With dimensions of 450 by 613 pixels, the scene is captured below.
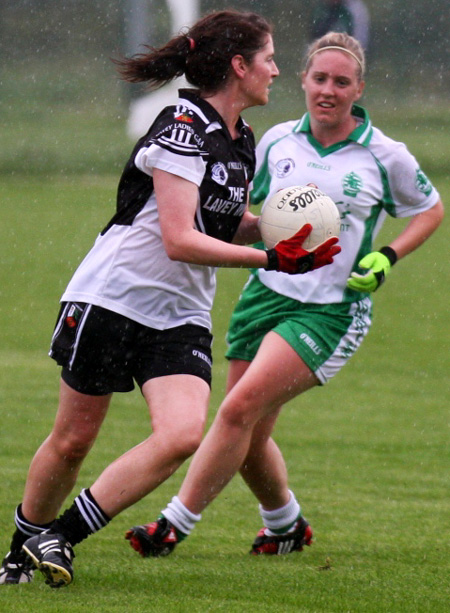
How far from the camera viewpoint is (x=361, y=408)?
28.4 ft

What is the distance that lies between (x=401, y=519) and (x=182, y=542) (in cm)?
115

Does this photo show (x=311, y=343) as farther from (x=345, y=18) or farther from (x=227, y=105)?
(x=345, y=18)

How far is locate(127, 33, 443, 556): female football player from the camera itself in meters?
5.09

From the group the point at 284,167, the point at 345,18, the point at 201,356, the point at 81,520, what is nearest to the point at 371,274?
the point at 284,167

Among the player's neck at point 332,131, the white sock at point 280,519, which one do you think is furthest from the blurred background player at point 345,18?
the white sock at point 280,519

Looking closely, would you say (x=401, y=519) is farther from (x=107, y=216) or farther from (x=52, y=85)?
(x=52, y=85)

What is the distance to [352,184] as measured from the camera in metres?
5.26

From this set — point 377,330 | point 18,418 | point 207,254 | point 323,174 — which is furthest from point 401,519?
point 377,330

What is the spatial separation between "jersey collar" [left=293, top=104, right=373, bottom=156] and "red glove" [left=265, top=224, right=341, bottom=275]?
3.26 feet

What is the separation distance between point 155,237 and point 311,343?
98 centimetres

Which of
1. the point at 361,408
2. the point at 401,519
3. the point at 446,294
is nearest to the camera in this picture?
the point at 401,519

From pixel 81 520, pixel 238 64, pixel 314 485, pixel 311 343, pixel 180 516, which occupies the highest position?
pixel 238 64

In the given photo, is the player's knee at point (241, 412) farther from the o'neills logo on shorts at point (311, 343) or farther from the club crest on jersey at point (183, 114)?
Answer: the club crest on jersey at point (183, 114)

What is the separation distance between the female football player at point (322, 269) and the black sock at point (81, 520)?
0.77 metres
